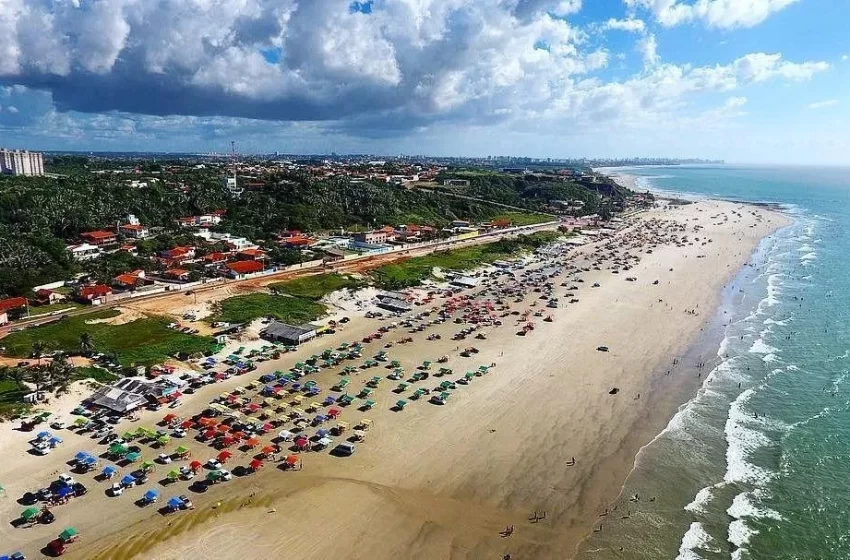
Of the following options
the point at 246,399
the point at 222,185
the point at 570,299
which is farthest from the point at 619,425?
the point at 222,185

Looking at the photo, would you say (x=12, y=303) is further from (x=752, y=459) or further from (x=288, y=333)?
(x=752, y=459)

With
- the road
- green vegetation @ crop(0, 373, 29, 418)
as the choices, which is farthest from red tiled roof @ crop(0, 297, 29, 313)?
green vegetation @ crop(0, 373, 29, 418)

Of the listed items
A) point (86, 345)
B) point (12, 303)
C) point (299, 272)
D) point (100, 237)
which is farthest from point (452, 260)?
point (12, 303)

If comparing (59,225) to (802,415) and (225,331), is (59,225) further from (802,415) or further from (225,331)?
(802,415)

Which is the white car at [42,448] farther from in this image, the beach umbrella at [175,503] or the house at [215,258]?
the house at [215,258]

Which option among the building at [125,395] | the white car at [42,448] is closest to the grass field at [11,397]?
the building at [125,395]
